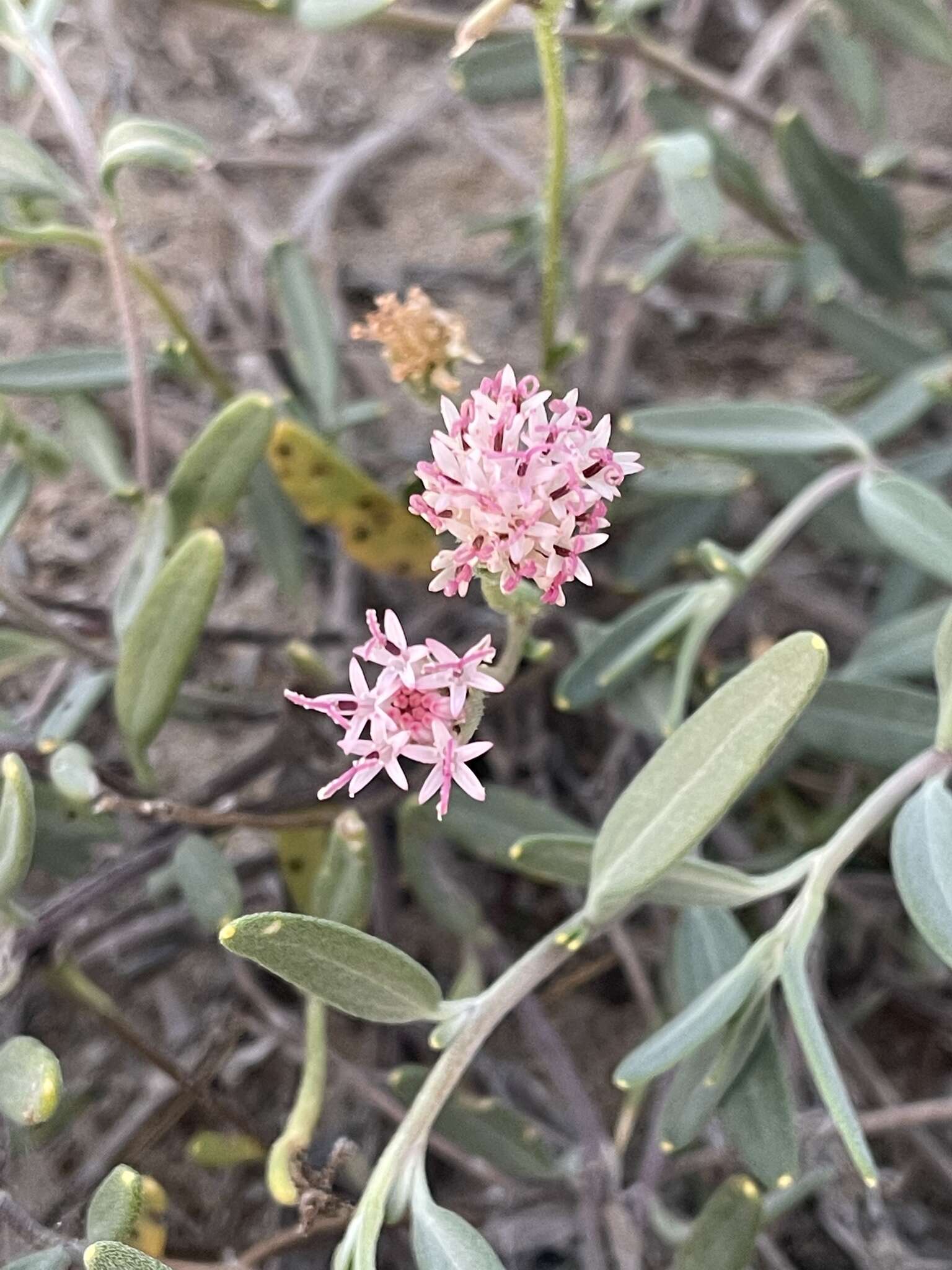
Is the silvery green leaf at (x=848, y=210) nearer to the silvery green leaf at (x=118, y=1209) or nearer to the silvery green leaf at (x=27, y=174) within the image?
the silvery green leaf at (x=27, y=174)

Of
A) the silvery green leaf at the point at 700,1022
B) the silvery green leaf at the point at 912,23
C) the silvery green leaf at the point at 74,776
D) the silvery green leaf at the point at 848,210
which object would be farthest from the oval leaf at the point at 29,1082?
the silvery green leaf at the point at 912,23

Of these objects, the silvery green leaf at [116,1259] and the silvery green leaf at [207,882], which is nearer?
the silvery green leaf at [116,1259]

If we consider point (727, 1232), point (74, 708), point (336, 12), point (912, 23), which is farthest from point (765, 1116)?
point (912, 23)

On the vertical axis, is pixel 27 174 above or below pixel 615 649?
above

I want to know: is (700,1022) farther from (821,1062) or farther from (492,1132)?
(492,1132)

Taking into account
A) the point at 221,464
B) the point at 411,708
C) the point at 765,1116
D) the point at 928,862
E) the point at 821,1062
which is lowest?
the point at 765,1116

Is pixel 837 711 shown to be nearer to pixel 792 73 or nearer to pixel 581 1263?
pixel 581 1263

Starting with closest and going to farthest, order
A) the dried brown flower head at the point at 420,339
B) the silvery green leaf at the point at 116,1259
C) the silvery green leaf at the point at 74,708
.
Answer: the silvery green leaf at the point at 116,1259
the dried brown flower head at the point at 420,339
the silvery green leaf at the point at 74,708

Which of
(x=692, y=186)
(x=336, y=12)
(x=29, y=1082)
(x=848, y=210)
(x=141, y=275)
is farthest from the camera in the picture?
(x=848, y=210)

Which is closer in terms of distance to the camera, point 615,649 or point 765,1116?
point 765,1116
